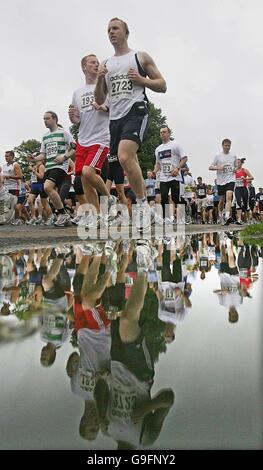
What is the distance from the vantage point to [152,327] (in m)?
1.34

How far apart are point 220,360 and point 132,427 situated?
0.35 metres

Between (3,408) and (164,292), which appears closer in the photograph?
(3,408)

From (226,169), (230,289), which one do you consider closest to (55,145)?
(226,169)

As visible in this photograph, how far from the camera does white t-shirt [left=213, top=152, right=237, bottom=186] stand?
44.4 feet

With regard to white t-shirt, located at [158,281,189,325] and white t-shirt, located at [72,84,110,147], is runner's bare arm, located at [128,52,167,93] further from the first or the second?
white t-shirt, located at [158,281,189,325]

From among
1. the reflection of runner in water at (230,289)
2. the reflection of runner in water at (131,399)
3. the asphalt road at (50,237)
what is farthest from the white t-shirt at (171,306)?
the asphalt road at (50,237)

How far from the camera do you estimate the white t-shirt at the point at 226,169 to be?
13.5 m

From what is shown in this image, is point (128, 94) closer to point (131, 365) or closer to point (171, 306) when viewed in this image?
point (171, 306)

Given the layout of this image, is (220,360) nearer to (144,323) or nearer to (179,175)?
(144,323)

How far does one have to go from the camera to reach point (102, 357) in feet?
3.58

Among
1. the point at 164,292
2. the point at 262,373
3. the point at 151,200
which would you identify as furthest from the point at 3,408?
the point at 151,200

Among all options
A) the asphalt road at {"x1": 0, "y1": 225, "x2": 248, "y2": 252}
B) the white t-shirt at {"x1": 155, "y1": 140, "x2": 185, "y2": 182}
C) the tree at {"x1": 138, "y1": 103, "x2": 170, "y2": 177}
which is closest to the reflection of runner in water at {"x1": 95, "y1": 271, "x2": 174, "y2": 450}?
the asphalt road at {"x1": 0, "y1": 225, "x2": 248, "y2": 252}

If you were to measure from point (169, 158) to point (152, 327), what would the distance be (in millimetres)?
10811

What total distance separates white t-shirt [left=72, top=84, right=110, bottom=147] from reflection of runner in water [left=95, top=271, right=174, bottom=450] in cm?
680
